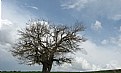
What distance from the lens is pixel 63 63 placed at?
59.1 meters

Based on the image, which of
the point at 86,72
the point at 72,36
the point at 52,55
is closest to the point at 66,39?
the point at 72,36

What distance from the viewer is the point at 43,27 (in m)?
59.8

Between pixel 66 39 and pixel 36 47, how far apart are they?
717 cm

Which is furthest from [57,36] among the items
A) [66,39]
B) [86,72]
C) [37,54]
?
[86,72]

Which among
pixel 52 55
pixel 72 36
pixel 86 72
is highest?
pixel 72 36

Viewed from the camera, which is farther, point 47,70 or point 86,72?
point 86,72

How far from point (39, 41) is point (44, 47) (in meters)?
1.79

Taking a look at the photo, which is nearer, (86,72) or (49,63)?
(49,63)

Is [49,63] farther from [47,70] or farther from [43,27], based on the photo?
[43,27]

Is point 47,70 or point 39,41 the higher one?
point 39,41

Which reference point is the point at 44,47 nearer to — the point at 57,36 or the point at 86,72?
the point at 57,36

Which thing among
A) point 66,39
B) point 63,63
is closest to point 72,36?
point 66,39

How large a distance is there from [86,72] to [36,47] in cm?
1355

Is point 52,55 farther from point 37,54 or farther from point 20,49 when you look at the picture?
point 20,49
